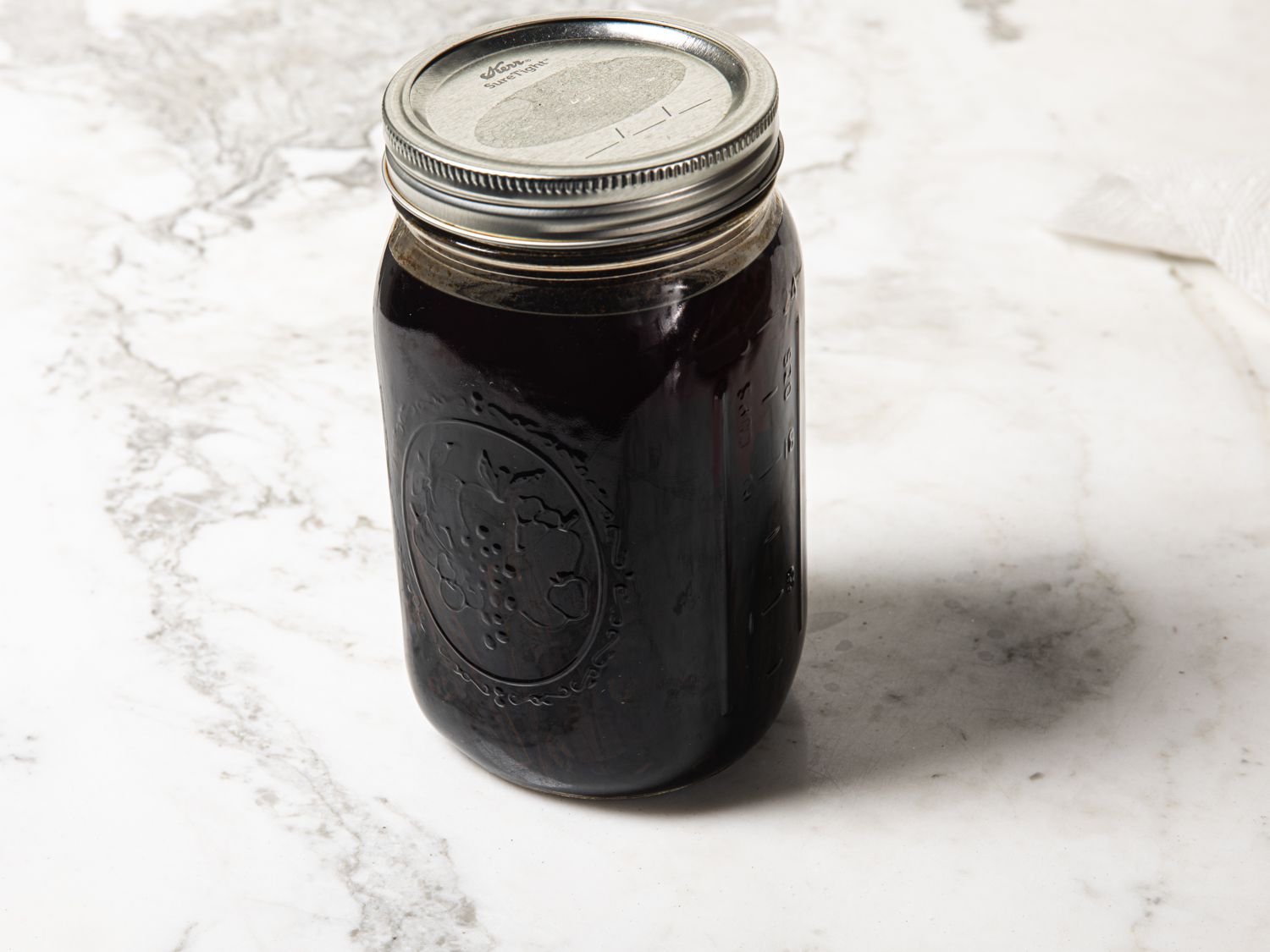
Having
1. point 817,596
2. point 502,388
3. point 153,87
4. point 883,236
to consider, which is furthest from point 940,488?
point 153,87

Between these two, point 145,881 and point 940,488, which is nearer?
point 145,881

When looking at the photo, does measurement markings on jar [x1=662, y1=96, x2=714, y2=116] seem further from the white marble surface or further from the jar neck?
the white marble surface

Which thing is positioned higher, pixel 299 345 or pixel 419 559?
pixel 419 559

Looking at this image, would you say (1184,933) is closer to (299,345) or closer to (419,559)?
(419,559)

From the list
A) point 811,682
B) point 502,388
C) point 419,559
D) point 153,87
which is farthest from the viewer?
point 153,87

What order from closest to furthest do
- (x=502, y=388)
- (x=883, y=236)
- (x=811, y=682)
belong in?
(x=502, y=388) < (x=811, y=682) < (x=883, y=236)

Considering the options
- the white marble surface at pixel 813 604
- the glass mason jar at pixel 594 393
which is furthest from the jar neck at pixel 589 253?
the white marble surface at pixel 813 604

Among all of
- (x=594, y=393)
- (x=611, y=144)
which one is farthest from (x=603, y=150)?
(x=594, y=393)

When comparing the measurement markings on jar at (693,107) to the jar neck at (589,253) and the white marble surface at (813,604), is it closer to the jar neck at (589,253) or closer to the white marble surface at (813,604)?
the jar neck at (589,253)

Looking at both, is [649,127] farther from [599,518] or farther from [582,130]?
[599,518]
